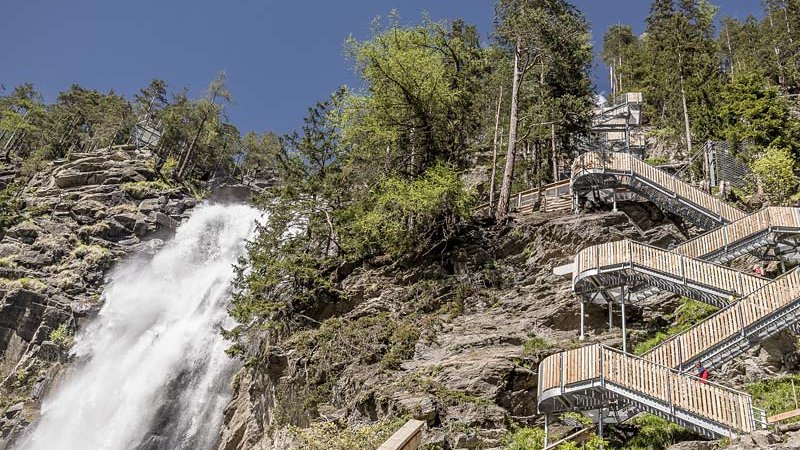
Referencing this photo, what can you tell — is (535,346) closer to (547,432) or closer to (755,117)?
(547,432)

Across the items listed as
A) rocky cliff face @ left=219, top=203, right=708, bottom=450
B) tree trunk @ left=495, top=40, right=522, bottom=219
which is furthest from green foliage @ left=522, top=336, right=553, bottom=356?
tree trunk @ left=495, top=40, right=522, bottom=219

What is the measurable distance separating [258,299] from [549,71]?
685 inches

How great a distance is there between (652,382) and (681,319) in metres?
5.40

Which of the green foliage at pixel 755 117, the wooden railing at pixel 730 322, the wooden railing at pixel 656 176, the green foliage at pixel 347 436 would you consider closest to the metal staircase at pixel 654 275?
the wooden railing at pixel 730 322

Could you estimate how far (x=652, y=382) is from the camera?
464 inches

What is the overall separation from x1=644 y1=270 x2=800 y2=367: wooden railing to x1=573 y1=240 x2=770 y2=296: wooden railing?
0.75m

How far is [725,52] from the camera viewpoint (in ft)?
173

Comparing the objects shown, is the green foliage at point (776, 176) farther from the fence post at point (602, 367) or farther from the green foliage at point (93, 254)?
the green foliage at point (93, 254)

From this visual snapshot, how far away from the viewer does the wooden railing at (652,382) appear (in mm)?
10844

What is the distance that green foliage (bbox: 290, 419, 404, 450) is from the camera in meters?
12.6

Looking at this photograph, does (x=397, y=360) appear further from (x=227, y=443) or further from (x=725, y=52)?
(x=725, y=52)

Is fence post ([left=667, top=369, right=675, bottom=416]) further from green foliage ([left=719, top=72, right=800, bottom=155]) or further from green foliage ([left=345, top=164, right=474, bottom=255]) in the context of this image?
green foliage ([left=719, top=72, right=800, bottom=155])

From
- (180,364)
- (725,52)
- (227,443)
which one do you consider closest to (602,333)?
(227,443)

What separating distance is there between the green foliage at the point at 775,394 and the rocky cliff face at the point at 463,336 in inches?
145
